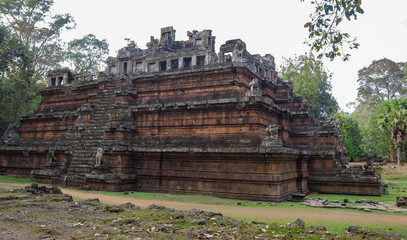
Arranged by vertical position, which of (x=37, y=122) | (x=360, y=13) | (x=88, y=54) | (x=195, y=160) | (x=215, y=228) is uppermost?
(x=88, y=54)

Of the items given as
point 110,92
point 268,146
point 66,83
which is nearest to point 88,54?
point 66,83

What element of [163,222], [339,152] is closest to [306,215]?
[163,222]

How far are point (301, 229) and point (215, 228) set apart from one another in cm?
200

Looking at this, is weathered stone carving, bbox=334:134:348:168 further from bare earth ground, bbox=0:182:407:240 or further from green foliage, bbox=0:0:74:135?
→ green foliage, bbox=0:0:74:135

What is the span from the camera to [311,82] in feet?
127

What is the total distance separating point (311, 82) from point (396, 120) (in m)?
10.1

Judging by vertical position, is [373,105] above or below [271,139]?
above

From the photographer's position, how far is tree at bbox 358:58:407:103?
2015 inches

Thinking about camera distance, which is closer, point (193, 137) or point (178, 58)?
point (193, 137)

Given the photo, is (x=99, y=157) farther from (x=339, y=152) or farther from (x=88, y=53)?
(x=88, y=53)

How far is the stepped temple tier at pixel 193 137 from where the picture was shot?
47.3ft

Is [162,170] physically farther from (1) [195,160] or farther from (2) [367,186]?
(2) [367,186]

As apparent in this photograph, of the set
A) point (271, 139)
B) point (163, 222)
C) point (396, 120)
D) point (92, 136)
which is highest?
point (396, 120)

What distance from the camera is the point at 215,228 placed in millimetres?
7465
